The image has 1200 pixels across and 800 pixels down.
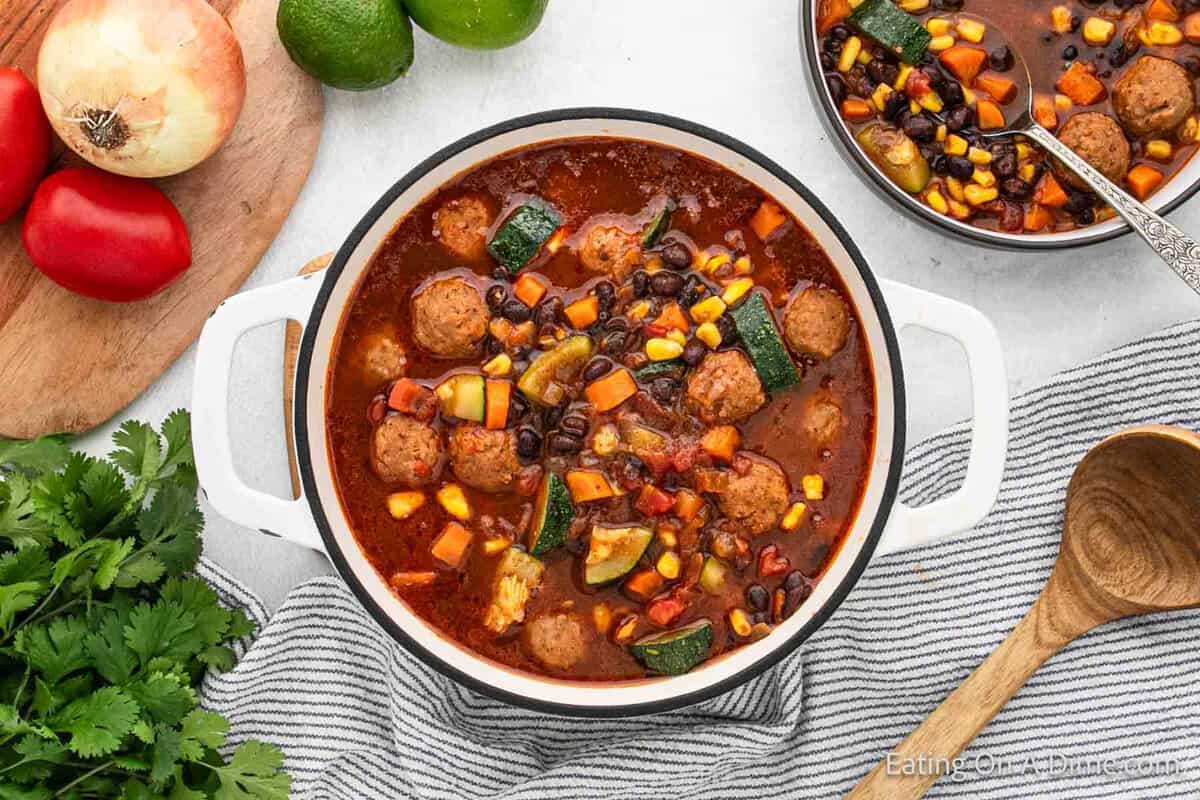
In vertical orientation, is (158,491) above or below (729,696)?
above

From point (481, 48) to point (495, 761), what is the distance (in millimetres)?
2256

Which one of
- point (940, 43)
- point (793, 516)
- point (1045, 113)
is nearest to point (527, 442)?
point (793, 516)

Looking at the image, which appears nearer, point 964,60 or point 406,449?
point 406,449

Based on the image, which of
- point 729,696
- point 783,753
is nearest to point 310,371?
point 729,696

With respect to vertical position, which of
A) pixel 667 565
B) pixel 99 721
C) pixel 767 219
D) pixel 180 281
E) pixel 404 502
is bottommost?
pixel 99 721

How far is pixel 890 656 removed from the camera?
153 inches

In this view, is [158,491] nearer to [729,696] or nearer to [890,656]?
[729,696]

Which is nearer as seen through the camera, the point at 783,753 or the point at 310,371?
the point at 310,371

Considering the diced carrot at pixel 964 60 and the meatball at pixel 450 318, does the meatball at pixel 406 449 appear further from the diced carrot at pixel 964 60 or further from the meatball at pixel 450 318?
the diced carrot at pixel 964 60

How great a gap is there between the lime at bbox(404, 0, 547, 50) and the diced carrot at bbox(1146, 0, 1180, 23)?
1983 mm

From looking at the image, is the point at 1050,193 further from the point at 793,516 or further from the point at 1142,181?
the point at 793,516

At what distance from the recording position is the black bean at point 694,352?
3.45 meters

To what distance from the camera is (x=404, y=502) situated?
352cm

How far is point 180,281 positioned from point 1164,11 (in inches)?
131
